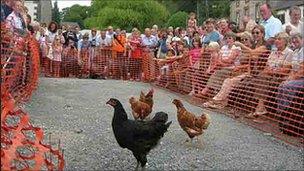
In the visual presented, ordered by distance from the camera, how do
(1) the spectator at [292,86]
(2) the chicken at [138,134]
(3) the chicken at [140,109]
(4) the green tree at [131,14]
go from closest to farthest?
(2) the chicken at [138,134] → (1) the spectator at [292,86] → (3) the chicken at [140,109] → (4) the green tree at [131,14]

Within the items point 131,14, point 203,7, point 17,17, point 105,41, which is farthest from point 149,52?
point 203,7

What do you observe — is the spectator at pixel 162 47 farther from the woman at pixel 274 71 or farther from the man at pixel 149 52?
the woman at pixel 274 71

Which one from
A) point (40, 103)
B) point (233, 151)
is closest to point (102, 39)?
point (40, 103)

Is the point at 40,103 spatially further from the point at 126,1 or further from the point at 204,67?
the point at 126,1

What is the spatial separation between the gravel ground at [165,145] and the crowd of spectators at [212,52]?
0.95 m

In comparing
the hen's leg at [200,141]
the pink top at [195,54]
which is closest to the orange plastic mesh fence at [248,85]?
the pink top at [195,54]

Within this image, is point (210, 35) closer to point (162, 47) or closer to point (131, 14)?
point (162, 47)

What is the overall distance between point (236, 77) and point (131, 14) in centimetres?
5926

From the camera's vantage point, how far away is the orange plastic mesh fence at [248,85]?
906cm

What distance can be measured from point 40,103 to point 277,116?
4.57m

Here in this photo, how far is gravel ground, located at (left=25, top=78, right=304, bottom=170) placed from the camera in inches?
261

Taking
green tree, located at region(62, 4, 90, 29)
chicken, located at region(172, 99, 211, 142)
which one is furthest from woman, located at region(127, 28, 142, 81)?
green tree, located at region(62, 4, 90, 29)

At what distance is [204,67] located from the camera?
13.6 m

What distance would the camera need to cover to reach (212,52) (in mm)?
13039
